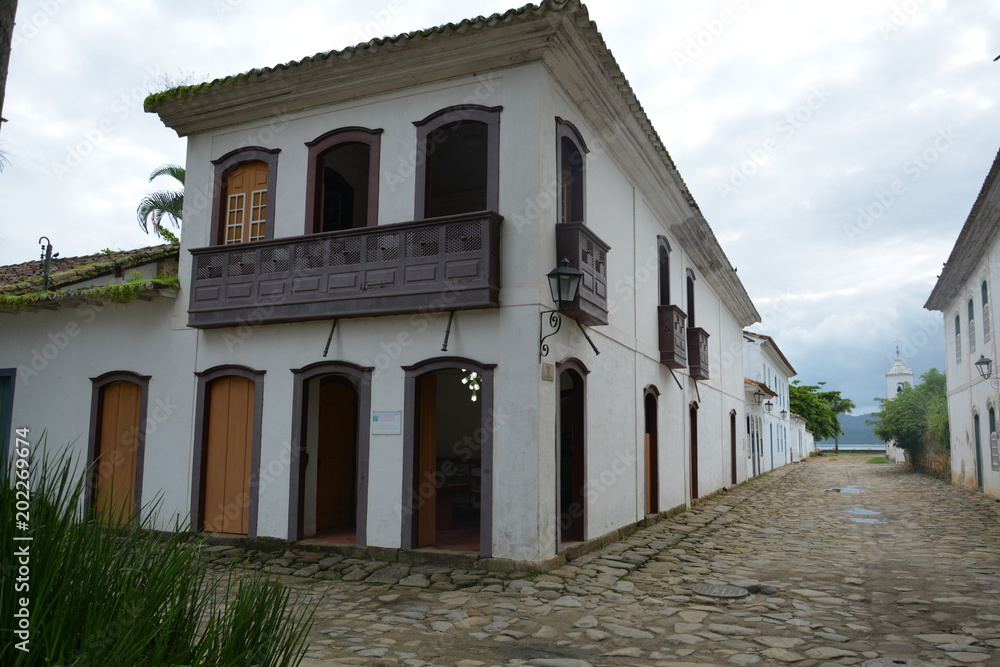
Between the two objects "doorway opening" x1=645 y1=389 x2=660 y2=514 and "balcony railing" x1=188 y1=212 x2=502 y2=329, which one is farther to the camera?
"doorway opening" x1=645 y1=389 x2=660 y2=514

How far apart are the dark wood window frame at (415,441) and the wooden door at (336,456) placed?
2.20 metres

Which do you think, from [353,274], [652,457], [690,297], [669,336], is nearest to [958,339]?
[690,297]

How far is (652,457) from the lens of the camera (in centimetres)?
1333

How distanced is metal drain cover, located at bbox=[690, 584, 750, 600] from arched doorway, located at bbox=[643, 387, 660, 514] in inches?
206

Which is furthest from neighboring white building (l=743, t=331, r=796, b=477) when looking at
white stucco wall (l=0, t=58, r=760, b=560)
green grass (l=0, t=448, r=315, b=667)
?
green grass (l=0, t=448, r=315, b=667)

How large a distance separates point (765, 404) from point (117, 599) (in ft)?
106

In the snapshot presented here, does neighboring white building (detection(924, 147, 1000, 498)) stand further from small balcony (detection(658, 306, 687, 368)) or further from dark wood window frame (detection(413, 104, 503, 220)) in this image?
dark wood window frame (detection(413, 104, 503, 220))

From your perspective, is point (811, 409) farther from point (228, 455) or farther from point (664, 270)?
point (228, 455)

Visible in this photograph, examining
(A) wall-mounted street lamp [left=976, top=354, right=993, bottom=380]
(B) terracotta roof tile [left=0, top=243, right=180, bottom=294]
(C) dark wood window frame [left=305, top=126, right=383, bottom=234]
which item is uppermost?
(C) dark wood window frame [left=305, top=126, right=383, bottom=234]

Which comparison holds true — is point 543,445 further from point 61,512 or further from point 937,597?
point 61,512

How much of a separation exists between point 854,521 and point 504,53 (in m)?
11.1

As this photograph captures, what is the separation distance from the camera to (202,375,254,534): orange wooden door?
10133mm

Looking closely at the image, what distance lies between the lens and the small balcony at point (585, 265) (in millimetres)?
9086

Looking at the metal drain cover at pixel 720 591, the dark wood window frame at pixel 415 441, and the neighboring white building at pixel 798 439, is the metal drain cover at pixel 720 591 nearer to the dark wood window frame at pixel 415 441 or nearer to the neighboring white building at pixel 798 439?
the dark wood window frame at pixel 415 441
